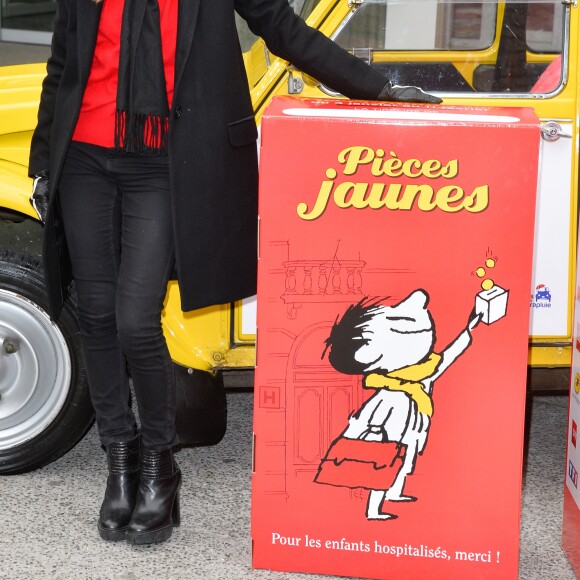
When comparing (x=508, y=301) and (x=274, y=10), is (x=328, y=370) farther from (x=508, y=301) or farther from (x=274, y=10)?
(x=274, y=10)

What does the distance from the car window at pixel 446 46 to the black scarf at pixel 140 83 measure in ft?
2.40

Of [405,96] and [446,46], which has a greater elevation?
[446,46]

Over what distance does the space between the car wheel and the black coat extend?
450 mm

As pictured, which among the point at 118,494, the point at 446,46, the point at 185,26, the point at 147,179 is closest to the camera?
the point at 185,26

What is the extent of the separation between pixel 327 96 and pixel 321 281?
0.76 metres

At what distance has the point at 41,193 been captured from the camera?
299 cm

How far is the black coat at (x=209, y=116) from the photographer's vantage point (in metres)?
2.71

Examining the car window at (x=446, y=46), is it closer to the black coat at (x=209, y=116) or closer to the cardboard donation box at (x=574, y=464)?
the black coat at (x=209, y=116)

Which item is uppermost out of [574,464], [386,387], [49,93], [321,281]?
[49,93]

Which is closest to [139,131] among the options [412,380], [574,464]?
[412,380]

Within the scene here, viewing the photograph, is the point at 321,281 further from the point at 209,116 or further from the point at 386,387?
the point at 209,116

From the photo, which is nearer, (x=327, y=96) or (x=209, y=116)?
(x=209, y=116)

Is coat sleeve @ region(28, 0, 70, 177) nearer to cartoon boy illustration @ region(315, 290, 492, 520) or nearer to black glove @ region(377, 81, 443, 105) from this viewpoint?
black glove @ region(377, 81, 443, 105)

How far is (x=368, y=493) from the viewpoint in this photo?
2.80 metres
